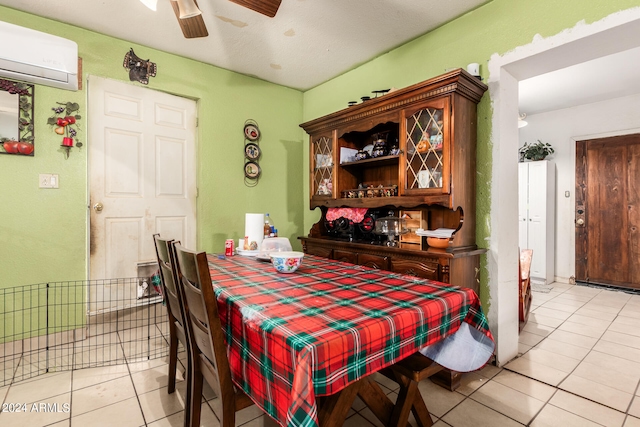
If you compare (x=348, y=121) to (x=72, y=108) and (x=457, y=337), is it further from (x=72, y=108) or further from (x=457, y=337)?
(x=72, y=108)

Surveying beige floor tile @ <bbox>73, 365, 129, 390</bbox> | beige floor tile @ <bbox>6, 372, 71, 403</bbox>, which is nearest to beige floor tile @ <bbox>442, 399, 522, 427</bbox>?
beige floor tile @ <bbox>73, 365, 129, 390</bbox>

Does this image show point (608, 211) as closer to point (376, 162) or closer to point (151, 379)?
point (376, 162)

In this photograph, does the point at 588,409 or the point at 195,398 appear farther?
the point at 588,409

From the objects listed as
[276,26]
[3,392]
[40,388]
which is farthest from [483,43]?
[3,392]

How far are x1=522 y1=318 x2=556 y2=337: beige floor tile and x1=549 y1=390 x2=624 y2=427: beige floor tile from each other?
3.47ft

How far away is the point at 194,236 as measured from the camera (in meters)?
3.38

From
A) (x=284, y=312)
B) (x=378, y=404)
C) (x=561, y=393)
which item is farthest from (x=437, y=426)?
(x=284, y=312)

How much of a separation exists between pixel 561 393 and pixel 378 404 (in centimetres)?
141

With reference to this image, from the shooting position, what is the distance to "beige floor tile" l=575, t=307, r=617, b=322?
3.31 metres

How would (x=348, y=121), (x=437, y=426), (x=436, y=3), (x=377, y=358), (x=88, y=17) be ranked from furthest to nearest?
(x=348, y=121) < (x=88, y=17) < (x=436, y=3) < (x=437, y=426) < (x=377, y=358)

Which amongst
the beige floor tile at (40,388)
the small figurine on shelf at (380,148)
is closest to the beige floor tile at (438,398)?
the small figurine on shelf at (380,148)

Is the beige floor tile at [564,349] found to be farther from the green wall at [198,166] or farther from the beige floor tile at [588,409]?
the green wall at [198,166]

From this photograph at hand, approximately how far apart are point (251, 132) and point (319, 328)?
3.07 metres

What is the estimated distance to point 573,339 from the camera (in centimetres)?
278
